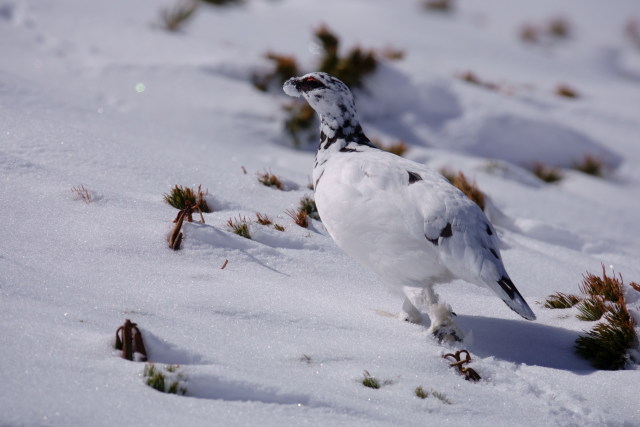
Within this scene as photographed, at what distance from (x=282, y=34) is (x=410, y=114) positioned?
9.40 feet

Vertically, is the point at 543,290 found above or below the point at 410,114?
below

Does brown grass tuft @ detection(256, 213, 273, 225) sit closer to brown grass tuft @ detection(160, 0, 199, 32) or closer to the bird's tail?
the bird's tail

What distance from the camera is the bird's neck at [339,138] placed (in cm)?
405

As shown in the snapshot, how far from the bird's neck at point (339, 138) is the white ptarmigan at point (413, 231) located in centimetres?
31

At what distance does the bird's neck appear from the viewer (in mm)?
4051

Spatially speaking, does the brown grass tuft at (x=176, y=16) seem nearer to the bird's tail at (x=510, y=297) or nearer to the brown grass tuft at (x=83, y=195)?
the brown grass tuft at (x=83, y=195)

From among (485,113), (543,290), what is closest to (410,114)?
(485,113)

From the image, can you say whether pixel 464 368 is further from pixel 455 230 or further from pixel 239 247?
pixel 239 247

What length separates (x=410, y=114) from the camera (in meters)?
8.45

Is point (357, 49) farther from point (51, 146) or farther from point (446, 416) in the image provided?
point (446, 416)

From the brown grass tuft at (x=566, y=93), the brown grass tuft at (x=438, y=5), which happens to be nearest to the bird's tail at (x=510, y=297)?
the brown grass tuft at (x=566, y=93)

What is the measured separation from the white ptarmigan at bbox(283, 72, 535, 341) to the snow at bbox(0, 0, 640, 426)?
242 mm

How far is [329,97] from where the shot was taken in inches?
163

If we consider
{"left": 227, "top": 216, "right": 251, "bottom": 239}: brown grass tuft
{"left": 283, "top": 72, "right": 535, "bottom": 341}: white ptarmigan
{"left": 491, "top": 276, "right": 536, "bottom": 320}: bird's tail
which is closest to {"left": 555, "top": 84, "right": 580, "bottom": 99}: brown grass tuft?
{"left": 283, "top": 72, "right": 535, "bottom": 341}: white ptarmigan
